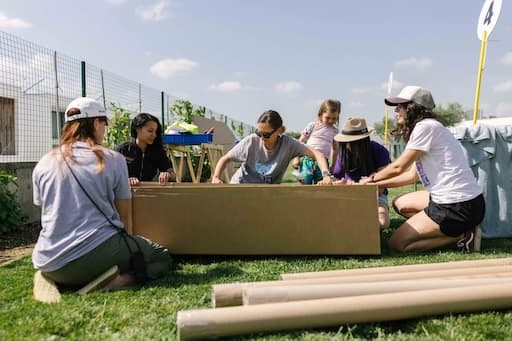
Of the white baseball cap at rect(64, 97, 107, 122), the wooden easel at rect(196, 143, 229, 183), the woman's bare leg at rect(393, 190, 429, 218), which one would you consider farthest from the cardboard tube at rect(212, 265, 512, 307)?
the wooden easel at rect(196, 143, 229, 183)

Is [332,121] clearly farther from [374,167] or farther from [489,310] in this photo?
[489,310]

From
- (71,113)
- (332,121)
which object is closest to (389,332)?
(71,113)

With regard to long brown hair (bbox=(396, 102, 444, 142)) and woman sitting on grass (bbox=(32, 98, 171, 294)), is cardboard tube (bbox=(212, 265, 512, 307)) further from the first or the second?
long brown hair (bbox=(396, 102, 444, 142))

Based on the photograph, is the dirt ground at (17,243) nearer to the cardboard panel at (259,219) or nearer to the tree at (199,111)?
the cardboard panel at (259,219)

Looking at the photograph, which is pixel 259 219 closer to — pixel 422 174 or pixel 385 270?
pixel 385 270

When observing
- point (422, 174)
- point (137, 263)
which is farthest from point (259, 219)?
point (422, 174)

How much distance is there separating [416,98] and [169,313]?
85.9 inches

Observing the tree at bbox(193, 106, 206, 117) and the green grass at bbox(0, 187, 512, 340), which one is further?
the tree at bbox(193, 106, 206, 117)

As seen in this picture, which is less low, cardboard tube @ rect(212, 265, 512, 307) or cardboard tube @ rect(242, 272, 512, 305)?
cardboard tube @ rect(242, 272, 512, 305)

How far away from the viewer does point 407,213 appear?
3.60 m

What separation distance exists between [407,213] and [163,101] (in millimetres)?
6527

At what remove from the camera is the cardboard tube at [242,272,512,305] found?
1734 millimetres

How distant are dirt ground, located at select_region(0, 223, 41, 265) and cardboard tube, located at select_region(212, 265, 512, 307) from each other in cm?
192

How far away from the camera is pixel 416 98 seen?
3.03 meters
